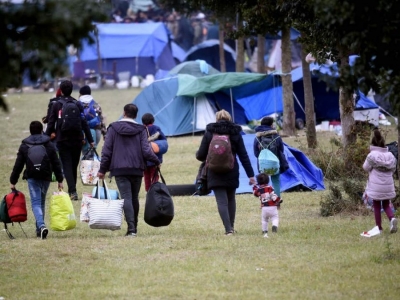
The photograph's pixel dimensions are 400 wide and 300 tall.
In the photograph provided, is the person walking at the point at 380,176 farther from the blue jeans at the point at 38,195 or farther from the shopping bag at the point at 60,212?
the blue jeans at the point at 38,195

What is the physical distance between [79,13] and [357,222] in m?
7.11

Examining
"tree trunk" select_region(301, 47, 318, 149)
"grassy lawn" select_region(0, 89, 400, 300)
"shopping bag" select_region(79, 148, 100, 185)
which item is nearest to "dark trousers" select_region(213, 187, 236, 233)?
"grassy lawn" select_region(0, 89, 400, 300)

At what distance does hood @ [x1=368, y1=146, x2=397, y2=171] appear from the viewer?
11328mm

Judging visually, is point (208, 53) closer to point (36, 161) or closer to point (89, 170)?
point (89, 170)

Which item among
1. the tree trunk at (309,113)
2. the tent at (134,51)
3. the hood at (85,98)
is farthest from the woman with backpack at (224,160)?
the tent at (134,51)

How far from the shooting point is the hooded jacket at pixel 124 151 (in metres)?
11.6

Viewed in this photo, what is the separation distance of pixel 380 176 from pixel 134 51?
36049 millimetres

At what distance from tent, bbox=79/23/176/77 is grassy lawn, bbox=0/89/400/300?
108 feet

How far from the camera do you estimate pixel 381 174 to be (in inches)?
449

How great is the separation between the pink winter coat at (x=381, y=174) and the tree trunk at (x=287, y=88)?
11258 mm

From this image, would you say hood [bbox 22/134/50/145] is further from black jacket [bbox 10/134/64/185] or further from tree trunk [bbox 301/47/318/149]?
tree trunk [bbox 301/47/318/149]

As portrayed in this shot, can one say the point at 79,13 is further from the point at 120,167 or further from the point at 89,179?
the point at 89,179

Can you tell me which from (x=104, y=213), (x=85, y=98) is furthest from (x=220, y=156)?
(x=85, y=98)

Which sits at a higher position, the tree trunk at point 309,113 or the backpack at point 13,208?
the tree trunk at point 309,113
